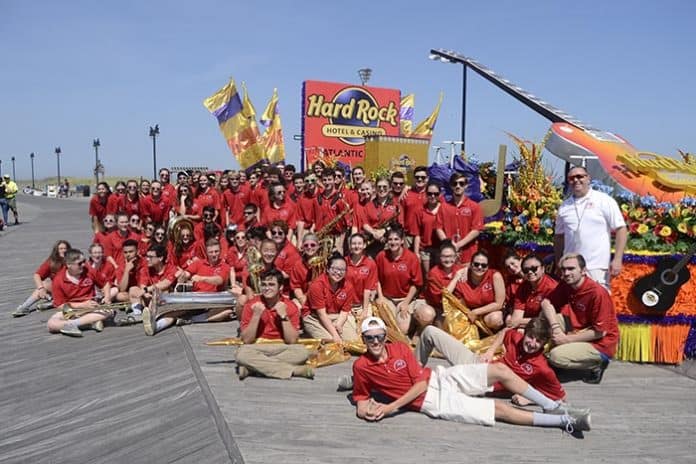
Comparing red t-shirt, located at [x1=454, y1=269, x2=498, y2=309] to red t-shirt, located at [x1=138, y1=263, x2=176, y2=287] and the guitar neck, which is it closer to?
the guitar neck

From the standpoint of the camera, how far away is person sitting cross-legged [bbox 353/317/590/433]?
3.93m

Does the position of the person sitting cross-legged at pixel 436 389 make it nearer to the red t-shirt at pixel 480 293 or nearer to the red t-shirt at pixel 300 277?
the red t-shirt at pixel 480 293

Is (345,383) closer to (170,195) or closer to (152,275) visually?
(152,275)

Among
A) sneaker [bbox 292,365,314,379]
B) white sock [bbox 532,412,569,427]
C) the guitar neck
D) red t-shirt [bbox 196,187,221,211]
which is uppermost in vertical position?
red t-shirt [bbox 196,187,221,211]

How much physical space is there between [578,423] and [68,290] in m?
5.85

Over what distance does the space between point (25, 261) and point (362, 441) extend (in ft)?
35.1

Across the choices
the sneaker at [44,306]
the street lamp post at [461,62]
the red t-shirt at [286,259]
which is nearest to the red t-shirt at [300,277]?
the red t-shirt at [286,259]

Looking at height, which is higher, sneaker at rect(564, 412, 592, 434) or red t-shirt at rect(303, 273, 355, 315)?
red t-shirt at rect(303, 273, 355, 315)

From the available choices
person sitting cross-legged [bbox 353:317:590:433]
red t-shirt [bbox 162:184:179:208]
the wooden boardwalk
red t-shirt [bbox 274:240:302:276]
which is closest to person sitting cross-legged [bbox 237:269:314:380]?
the wooden boardwalk

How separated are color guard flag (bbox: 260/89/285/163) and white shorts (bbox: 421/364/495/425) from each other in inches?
613

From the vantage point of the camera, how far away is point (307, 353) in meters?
5.06

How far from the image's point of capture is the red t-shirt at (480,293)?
18.3 ft

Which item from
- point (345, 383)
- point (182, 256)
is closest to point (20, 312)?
point (182, 256)

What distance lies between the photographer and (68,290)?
686 cm
